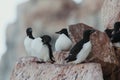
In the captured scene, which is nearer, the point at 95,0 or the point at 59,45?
the point at 59,45

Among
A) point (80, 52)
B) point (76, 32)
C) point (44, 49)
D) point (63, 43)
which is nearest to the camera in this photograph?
point (80, 52)

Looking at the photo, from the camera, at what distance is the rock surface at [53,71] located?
6316 millimetres

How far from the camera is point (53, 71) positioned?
6.70m

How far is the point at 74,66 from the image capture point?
21.4 ft

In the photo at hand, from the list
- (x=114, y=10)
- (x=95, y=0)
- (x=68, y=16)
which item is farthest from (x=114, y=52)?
(x=68, y=16)

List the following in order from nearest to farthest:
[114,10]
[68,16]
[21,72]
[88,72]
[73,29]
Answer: [88,72] < [21,72] < [73,29] < [114,10] < [68,16]

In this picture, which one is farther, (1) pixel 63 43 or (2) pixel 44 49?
(1) pixel 63 43

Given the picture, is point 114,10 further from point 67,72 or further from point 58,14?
point 58,14

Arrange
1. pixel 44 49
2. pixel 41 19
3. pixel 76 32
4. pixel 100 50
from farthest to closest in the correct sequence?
pixel 41 19
pixel 76 32
pixel 100 50
pixel 44 49

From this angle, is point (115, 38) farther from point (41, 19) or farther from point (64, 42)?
point (41, 19)

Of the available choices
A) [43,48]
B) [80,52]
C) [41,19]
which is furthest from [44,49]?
[41,19]

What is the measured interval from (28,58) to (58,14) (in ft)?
33.3

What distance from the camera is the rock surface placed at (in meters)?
6.32

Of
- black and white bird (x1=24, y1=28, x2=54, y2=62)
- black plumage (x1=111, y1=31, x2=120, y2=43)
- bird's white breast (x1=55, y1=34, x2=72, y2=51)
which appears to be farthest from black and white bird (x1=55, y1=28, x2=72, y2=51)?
black plumage (x1=111, y1=31, x2=120, y2=43)
